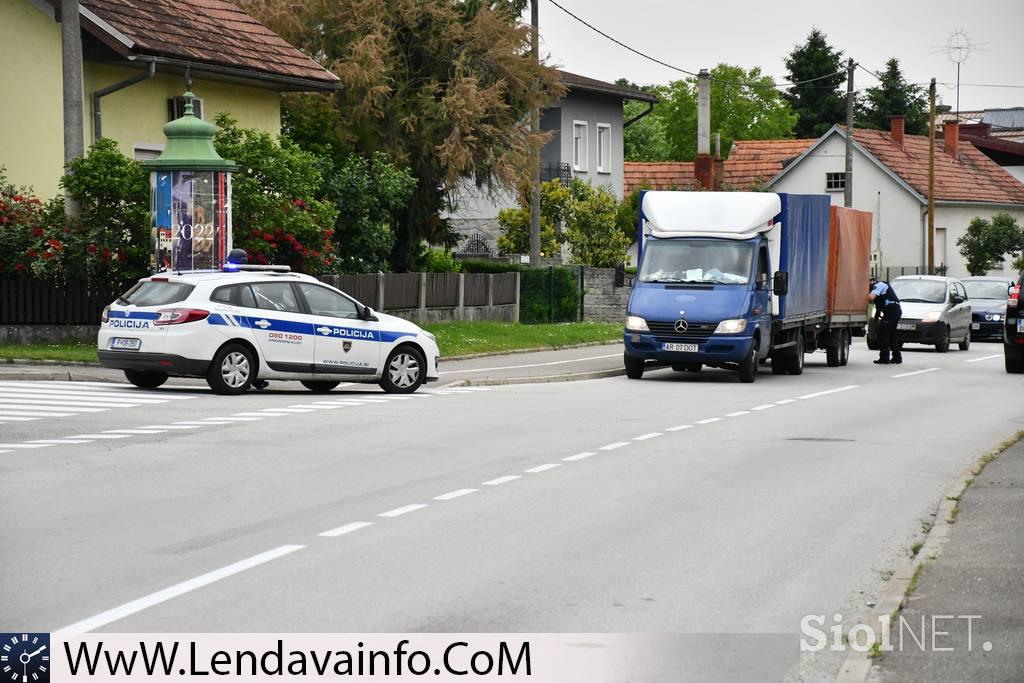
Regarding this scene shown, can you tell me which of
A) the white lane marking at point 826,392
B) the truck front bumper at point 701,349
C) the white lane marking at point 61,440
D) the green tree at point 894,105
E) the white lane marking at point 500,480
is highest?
the green tree at point 894,105

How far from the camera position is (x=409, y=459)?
1455 cm

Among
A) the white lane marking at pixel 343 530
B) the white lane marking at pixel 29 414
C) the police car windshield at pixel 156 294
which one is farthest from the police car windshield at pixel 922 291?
the white lane marking at pixel 343 530

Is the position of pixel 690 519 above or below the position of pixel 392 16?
below

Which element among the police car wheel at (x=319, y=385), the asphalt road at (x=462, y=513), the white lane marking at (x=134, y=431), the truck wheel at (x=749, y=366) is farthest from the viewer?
the truck wheel at (x=749, y=366)

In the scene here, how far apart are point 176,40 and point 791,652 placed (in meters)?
26.7

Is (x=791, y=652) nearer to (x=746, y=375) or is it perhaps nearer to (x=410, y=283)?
(x=746, y=375)

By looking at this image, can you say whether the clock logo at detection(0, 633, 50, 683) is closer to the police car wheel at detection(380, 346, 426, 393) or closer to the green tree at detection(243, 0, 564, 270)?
the police car wheel at detection(380, 346, 426, 393)

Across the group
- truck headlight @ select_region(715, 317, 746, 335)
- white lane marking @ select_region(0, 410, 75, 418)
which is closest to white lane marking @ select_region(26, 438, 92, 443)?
white lane marking @ select_region(0, 410, 75, 418)

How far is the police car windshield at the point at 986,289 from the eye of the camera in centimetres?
4525

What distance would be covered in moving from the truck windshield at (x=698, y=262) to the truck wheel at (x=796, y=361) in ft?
10.5

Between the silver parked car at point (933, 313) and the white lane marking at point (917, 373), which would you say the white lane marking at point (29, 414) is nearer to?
the white lane marking at point (917, 373)

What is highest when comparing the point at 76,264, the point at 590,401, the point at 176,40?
the point at 176,40

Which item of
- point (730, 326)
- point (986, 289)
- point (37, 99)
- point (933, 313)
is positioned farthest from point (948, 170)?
point (37, 99)

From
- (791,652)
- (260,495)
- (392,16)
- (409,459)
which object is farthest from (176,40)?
(791,652)
